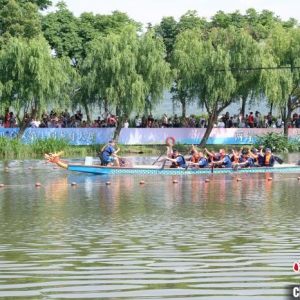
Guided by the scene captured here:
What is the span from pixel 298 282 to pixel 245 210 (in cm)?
1028

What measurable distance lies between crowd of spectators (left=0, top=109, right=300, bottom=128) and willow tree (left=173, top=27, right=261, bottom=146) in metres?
2.00

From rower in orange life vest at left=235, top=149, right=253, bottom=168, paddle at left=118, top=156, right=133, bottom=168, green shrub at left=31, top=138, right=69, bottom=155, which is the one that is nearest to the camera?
paddle at left=118, top=156, right=133, bottom=168

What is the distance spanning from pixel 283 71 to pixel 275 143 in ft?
14.0

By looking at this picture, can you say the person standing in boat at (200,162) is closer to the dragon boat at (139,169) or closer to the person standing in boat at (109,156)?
the dragon boat at (139,169)

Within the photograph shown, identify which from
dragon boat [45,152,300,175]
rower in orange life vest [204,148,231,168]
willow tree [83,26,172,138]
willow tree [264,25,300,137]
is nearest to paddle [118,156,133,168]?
dragon boat [45,152,300,175]

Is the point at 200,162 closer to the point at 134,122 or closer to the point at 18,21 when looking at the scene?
the point at 134,122

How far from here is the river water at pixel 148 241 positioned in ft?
40.7

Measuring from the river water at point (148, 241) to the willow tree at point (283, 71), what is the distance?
2318 cm

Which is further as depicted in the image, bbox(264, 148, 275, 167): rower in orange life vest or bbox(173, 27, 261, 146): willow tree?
bbox(173, 27, 261, 146): willow tree

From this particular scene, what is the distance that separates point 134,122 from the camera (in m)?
55.4

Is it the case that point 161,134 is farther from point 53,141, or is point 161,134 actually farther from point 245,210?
point 245,210

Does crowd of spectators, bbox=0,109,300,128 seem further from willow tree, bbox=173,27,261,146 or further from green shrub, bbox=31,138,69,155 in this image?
green shrub, bbox=31,138,69,155

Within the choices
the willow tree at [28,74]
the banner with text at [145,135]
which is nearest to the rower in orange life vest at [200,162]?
the willow tree at [28,74]

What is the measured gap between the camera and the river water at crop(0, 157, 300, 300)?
1239 cm
